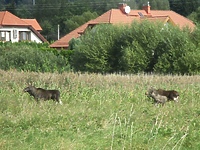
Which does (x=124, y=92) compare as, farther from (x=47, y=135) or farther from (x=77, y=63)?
(x=77, y=63)

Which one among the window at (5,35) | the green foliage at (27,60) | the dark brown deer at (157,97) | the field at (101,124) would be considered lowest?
the field at (101,124)

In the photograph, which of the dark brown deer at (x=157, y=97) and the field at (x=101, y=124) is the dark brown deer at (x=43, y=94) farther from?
the dark brown deer at (x=157, y=97)

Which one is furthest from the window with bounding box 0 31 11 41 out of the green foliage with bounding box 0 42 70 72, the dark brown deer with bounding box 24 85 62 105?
the dark brown deer with bounding box 24 85 62 105

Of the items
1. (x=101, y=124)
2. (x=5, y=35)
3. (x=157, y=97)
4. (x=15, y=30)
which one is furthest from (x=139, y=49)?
(x=5, y=35)

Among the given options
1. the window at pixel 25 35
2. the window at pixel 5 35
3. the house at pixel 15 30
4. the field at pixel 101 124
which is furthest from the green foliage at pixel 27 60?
the window at pixel 25 35

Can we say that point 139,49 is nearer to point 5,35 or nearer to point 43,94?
point 43,94

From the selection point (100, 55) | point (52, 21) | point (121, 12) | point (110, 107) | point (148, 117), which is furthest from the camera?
point (52, 21)

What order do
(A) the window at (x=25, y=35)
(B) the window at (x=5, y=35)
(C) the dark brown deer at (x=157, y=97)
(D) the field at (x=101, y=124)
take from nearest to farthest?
(D) the field at (x=101, y=124)
(C) the dark brown deer at (x=157, y=97)
(B) the window at (x=5, y=35)
(A) the window at (x=25, y=35)

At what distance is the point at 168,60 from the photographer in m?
34.3

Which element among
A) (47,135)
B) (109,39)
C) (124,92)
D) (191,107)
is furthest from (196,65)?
(47,135)

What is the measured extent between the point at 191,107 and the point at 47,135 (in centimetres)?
505

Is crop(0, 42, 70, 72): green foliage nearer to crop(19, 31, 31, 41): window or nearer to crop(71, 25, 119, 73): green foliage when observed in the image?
crop(71, 25, 119, 73): green foliage

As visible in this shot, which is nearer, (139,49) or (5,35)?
(139,49)

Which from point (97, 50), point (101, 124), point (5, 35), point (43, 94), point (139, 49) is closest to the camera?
point (101, 124)
